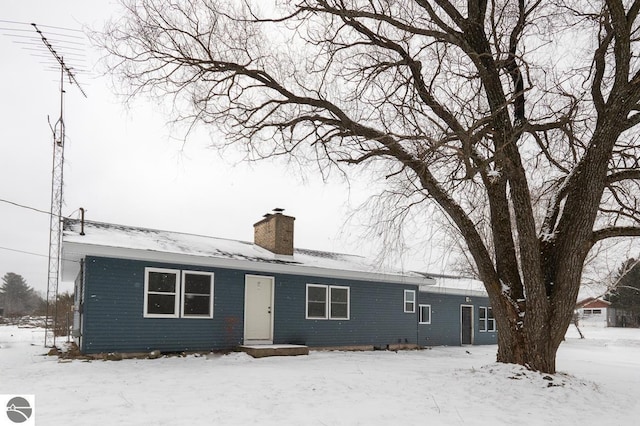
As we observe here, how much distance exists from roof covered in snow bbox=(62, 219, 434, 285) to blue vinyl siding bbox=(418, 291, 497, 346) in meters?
2.15

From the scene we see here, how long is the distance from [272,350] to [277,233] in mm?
4640

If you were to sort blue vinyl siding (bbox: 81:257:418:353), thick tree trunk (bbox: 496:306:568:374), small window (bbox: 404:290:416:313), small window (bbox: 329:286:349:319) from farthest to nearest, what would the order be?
1. small window (bbox: 404:290:416:313)
2. small window (bbox: 329:286:349:319)
3. blue vinyl siding (bbox: 81:257:418:353)
4. thick tree trunk (bbox: 496:306:568:374)

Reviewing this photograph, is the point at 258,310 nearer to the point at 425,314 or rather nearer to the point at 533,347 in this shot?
the point at 533,347

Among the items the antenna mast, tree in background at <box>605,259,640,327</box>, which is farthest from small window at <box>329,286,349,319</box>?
tree in background at <box>605,259,640,327</box>

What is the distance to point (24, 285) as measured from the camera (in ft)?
240

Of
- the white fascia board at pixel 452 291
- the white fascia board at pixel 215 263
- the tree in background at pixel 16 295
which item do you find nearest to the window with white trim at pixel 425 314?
the white fascia board at pixel 452 291

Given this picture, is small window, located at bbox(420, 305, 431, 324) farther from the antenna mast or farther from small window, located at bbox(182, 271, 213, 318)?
the antenna mast

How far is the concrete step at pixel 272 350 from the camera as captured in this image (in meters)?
13.6

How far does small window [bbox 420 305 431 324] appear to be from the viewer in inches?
821

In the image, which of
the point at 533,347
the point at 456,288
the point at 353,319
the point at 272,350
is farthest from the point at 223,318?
the point at 456,288

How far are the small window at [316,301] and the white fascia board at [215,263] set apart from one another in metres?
0.48

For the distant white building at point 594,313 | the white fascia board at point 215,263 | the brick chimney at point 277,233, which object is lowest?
the distant white building at point 594,313

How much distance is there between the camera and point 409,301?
19.4 metres

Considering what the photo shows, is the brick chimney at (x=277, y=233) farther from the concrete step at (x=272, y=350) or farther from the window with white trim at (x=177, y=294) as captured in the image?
the concrete step at (x=272, y=350)
